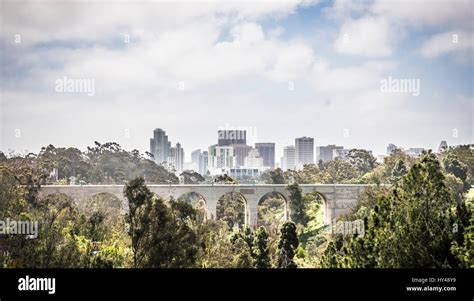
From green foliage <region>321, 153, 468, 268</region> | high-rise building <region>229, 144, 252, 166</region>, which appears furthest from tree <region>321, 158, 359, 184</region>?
green foliage <region>321, 153, 468, 268</region>

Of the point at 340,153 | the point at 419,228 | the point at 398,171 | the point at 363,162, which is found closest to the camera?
the point at 419,228

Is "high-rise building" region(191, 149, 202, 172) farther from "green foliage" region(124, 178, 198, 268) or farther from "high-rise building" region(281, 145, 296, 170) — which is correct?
"green foliage" region(124, 178, 198, 268)

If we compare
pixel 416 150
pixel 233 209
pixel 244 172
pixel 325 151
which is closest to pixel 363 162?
pixel 233 209

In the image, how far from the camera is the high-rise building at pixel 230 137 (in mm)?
6446

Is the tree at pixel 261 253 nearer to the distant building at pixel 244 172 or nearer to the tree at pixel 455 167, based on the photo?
the distant building at pixel 244 172

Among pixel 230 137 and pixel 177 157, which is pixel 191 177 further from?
pixel 230 137

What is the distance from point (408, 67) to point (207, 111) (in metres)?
2.42

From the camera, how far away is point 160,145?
681 centimetres

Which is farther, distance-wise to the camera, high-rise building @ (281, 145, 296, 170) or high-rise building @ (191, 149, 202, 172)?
high-rise building @ (281, 145, 296, 170)

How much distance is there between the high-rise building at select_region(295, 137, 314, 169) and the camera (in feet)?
24.2

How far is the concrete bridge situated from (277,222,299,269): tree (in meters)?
2.20

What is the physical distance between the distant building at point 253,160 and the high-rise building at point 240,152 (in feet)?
0.21

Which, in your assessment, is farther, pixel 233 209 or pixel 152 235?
pixel 233 209

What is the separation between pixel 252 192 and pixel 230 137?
17.1ft
